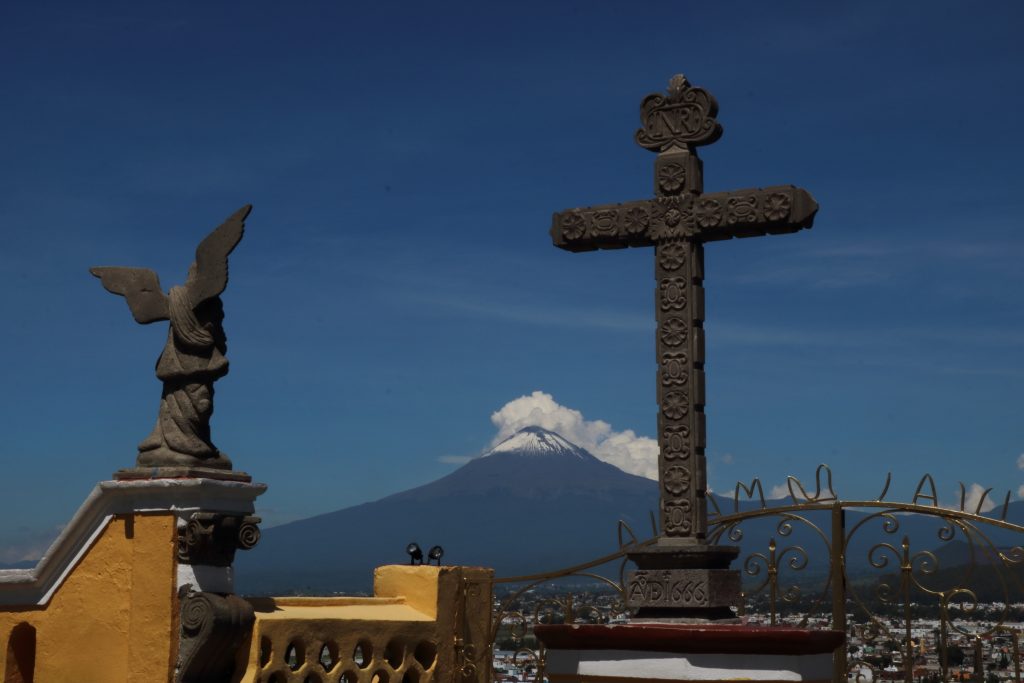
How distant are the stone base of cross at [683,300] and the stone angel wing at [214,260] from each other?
106 inches

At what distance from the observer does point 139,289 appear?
10359mm

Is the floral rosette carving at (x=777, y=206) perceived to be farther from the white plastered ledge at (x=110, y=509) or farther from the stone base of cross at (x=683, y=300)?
the white plastered ledge at (x=110, y=509)

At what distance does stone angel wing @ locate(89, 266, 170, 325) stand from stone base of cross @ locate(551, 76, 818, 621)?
3317 millimetres

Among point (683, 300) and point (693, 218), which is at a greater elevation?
point (693, 218)

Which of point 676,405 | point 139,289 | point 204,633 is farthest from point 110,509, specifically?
point 676,405

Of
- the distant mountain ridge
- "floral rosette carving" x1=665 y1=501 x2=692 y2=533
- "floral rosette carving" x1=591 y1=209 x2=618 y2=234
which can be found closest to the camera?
"floral rosette carving" x1=665 y1=501 x2=692 y2=533

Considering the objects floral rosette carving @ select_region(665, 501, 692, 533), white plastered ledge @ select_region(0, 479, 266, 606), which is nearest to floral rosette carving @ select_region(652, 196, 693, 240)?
floral rosette carving @ select_region(665, 501, 692, 533)

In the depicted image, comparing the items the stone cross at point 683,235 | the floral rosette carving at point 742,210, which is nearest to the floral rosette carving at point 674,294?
the stone cross at point 683,235

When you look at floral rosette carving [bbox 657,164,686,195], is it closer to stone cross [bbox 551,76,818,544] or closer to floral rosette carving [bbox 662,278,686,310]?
stone cross [bbox 551,76,818,544]

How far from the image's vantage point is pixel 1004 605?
10281 millimetres

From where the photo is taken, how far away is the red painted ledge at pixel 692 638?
28.5 feet

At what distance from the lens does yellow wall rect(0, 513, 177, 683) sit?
31.9ft

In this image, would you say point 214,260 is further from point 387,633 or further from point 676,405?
point 676,405

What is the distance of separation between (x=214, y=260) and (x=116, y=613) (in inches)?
104
